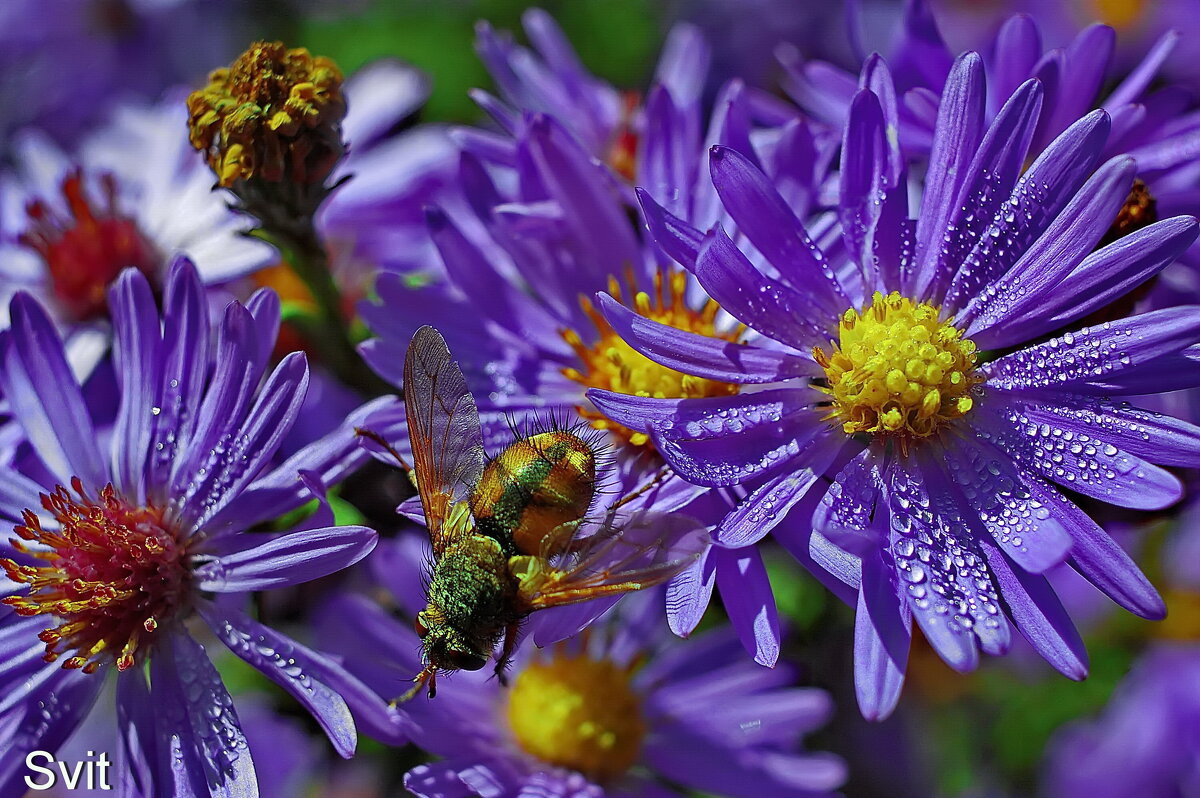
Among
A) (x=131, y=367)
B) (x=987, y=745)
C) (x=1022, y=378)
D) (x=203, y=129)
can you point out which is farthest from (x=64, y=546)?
(x=987, y=745)

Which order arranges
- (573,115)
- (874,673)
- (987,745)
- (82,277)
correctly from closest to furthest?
(874,673) → (82,277) → (573,115) → (987,745)

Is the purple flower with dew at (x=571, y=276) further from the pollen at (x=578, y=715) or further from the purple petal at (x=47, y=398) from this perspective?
the pollen at (x=578, y=715)

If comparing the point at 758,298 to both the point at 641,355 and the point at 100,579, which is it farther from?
the point at 100,579

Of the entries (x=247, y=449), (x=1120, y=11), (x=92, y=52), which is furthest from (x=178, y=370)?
(x=1120, y=11)

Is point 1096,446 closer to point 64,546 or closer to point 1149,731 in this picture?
point 64,546

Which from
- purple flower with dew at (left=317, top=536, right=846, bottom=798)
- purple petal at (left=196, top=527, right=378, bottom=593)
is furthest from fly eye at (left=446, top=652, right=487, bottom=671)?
purple flower with dew at (left=317, top=536, right=846, bottom=798)
